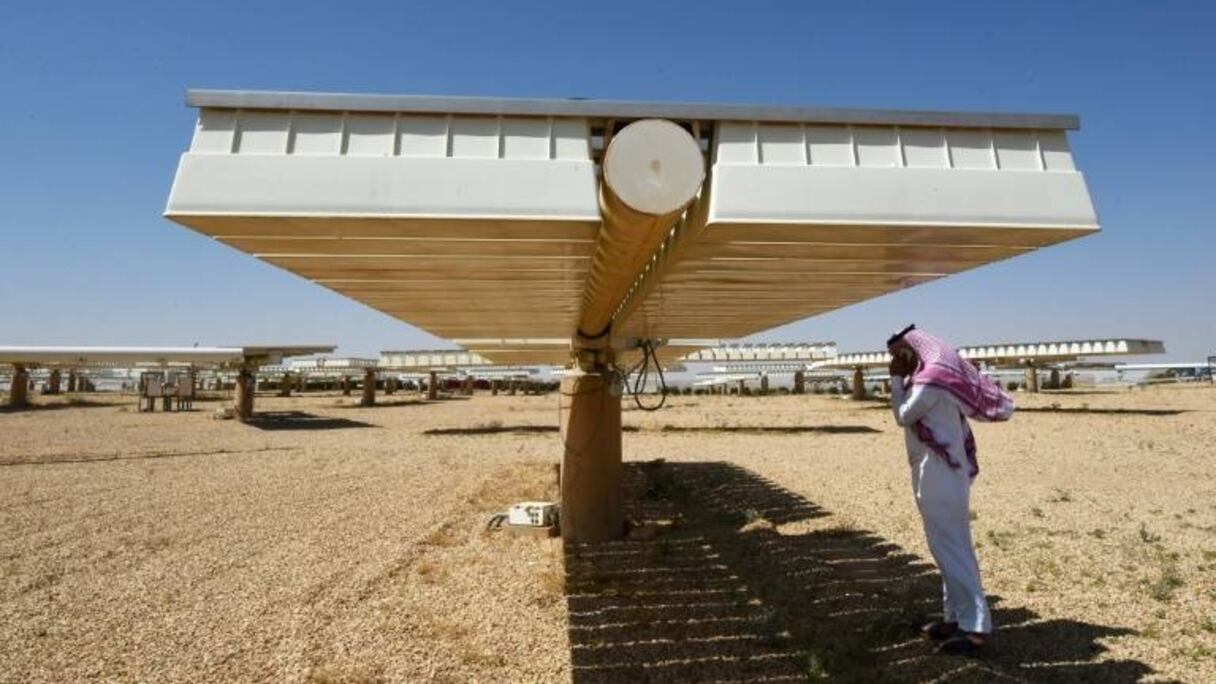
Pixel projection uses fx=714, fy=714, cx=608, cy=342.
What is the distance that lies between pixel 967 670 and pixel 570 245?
406 cm

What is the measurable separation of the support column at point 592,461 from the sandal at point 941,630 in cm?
478

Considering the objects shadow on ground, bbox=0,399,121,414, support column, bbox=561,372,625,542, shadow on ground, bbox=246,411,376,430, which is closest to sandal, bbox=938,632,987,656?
support column, bbox=561,372,625,542

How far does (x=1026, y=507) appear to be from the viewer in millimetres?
11133

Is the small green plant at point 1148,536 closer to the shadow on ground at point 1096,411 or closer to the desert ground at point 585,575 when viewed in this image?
the desert ground at point 585,575

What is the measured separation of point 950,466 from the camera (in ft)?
17.1

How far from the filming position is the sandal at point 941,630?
5.36 m

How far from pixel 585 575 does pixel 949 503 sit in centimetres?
401

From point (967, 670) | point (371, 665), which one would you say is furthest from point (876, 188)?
point (371, 665)

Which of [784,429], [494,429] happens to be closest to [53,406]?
[494,429]

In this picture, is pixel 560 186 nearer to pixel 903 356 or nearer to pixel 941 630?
pixel 903 356

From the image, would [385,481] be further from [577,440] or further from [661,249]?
[661,249]

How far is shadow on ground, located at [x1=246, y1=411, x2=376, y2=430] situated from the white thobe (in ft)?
88.7

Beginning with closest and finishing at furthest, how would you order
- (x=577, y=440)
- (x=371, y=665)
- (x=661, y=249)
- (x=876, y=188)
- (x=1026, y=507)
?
(x=876, y=188)
(x=371, y=665)
(x=661, y=249)
(x=577, y=440)
(x=1026, y=507)

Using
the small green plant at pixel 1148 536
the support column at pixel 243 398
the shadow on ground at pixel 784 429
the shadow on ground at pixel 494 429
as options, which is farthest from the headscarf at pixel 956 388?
the support column at pixel 243 398
